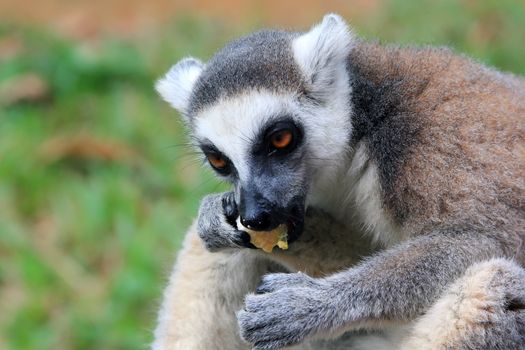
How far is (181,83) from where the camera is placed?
4992 millimetres

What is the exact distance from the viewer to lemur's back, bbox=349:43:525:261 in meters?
4.16

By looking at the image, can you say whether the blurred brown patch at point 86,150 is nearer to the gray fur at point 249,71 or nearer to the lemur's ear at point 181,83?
the lemur's ear at point 181,83

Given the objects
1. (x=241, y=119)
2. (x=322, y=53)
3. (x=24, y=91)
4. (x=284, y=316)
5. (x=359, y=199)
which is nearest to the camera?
(x=284, y=316)

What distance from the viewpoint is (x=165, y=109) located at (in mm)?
9016

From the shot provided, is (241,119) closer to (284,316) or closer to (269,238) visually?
(269,238)

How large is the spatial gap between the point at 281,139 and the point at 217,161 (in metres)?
0.36

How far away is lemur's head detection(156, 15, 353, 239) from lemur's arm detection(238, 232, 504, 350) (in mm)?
365

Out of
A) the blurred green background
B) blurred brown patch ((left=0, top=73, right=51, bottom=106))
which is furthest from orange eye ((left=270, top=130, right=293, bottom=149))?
blurred brown patch ((left=0, top=73, right=51, bottom=106))

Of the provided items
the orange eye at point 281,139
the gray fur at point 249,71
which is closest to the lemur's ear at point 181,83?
the gray fur at point 249,71

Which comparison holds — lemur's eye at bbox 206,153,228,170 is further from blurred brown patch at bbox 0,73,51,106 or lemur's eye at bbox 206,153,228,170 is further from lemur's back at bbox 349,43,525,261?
blurred brown patch at bbox 0,73,51,106

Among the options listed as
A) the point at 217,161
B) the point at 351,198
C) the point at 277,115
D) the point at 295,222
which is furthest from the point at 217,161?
the point at 351,198

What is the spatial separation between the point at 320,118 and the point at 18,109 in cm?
524

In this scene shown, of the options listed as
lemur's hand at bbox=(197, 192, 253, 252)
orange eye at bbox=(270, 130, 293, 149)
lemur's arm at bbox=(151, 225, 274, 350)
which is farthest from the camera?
lemur's arm at bbox=(151, 225, 274, 350)

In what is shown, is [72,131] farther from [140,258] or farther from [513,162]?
[513,162]
